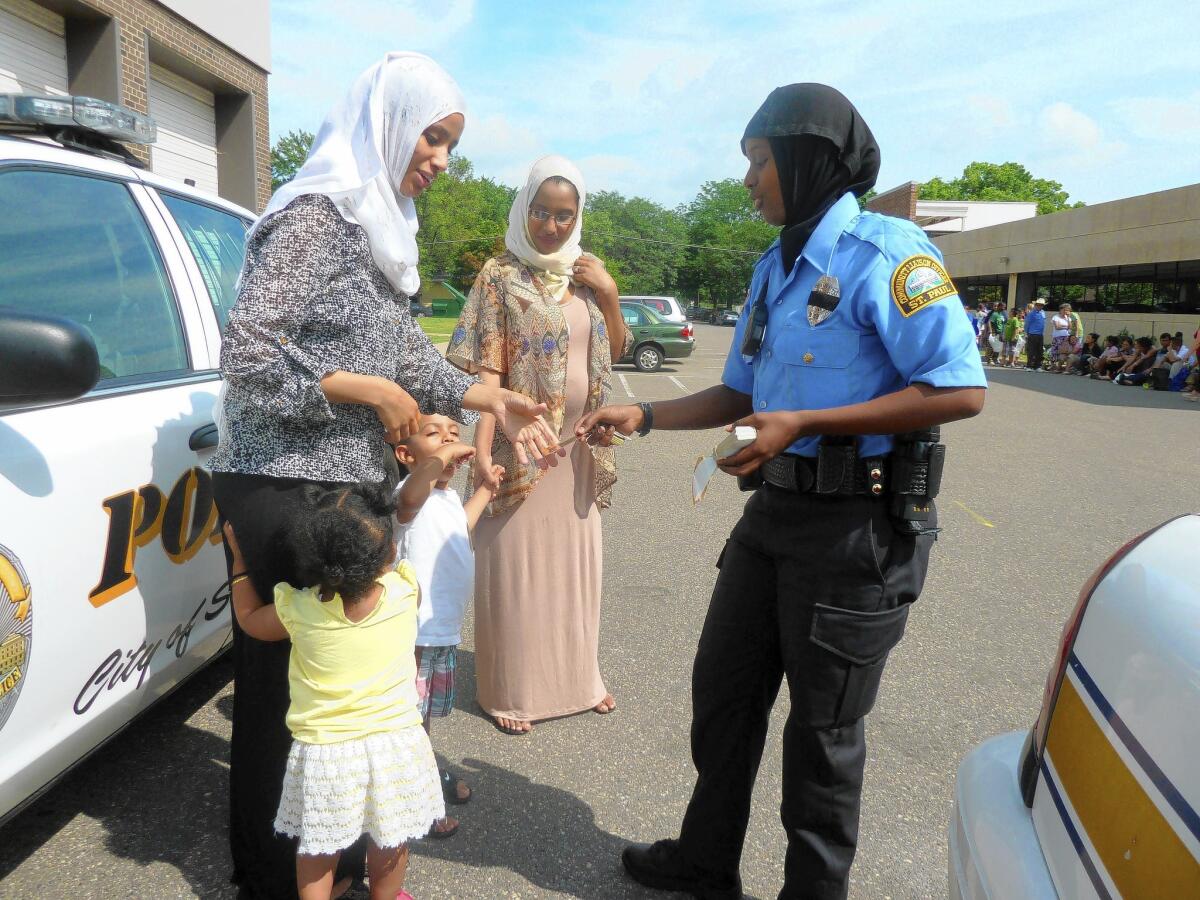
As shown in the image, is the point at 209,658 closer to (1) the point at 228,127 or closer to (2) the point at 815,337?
(2) the point at 815,337

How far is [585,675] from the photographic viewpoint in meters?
3.48

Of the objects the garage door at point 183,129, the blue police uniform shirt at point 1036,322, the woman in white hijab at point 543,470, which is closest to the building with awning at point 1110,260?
the blue police uniform shirt at point 1036,322

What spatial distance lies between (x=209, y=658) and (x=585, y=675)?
1338 mm

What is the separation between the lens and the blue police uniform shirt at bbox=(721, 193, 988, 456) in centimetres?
191

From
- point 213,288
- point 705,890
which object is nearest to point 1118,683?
point 705,890

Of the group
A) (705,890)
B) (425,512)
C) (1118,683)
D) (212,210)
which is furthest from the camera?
(212,210)

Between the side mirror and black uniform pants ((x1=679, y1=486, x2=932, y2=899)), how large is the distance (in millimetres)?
1465

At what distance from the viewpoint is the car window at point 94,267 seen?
2.21 metres

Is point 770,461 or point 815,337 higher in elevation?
point 815,337

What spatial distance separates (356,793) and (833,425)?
1.31 meters

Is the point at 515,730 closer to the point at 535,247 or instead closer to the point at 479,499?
the point at 479,499

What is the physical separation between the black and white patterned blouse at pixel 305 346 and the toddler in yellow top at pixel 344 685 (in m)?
0.10

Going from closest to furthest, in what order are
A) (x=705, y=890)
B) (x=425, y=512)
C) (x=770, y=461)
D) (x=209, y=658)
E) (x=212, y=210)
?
(x=770, y=461) → (x=705, y=890) → (x=425, y=512) → (x=209, y=658) → (x=212, y=210)

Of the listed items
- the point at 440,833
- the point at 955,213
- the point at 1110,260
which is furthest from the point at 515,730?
the point at 955,213
